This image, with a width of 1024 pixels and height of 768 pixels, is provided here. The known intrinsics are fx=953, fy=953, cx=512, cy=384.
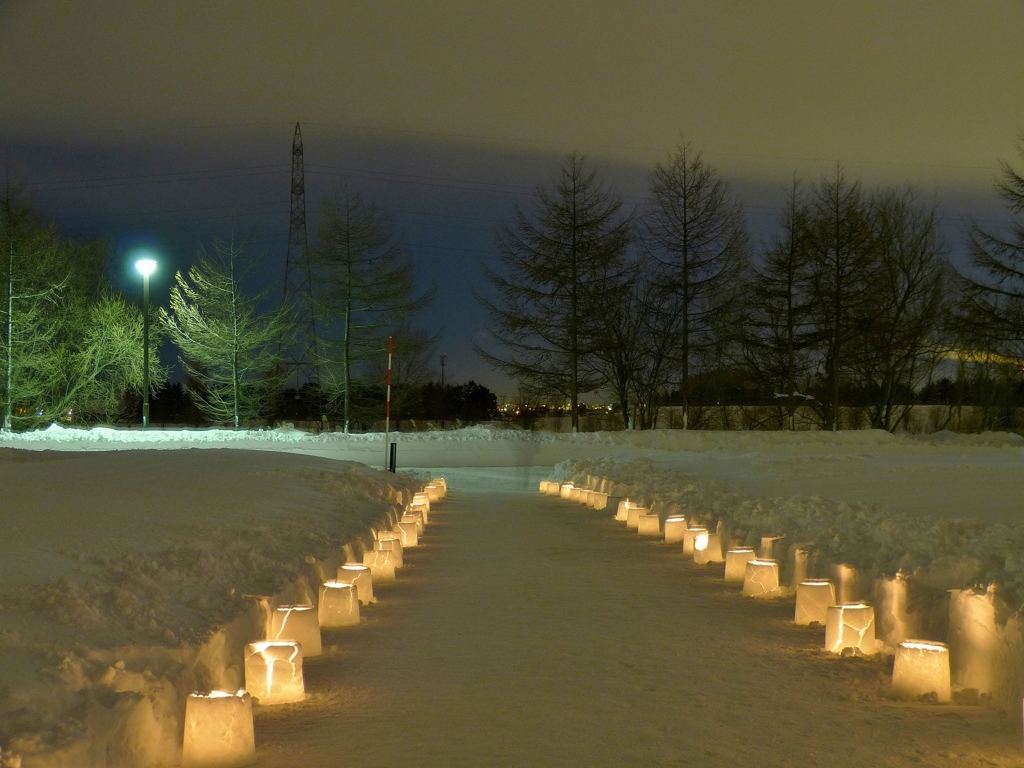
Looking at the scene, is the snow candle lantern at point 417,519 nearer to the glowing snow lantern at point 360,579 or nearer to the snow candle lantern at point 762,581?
the glowing snow lantern at point 360,579

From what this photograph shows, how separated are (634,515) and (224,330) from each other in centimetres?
2819

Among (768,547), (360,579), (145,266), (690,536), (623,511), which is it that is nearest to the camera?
(360,579)

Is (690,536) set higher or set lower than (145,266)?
lower

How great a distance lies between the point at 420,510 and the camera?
13.4 m

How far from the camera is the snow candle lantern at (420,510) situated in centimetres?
1326

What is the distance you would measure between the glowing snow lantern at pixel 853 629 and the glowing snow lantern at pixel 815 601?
0.71m

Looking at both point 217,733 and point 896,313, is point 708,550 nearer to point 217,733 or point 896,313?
point 217,733

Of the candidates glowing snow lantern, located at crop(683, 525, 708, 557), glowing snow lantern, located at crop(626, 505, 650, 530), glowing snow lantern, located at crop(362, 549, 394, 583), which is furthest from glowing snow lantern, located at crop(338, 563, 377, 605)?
glowing snow lantern, located at crop(626, 505, 650, 530)

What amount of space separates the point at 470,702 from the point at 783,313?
117 ft

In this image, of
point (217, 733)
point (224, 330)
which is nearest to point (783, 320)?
point (224, 330)

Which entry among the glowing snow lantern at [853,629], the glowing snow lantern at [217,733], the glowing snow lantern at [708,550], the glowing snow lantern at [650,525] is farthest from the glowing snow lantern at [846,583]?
the glowing snow lantern at [650,525]

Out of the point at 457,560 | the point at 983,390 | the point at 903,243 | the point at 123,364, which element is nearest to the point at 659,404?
the point at 903,243

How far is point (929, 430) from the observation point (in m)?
44.1

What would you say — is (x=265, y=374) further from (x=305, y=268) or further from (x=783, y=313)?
(x=783, y=313)
